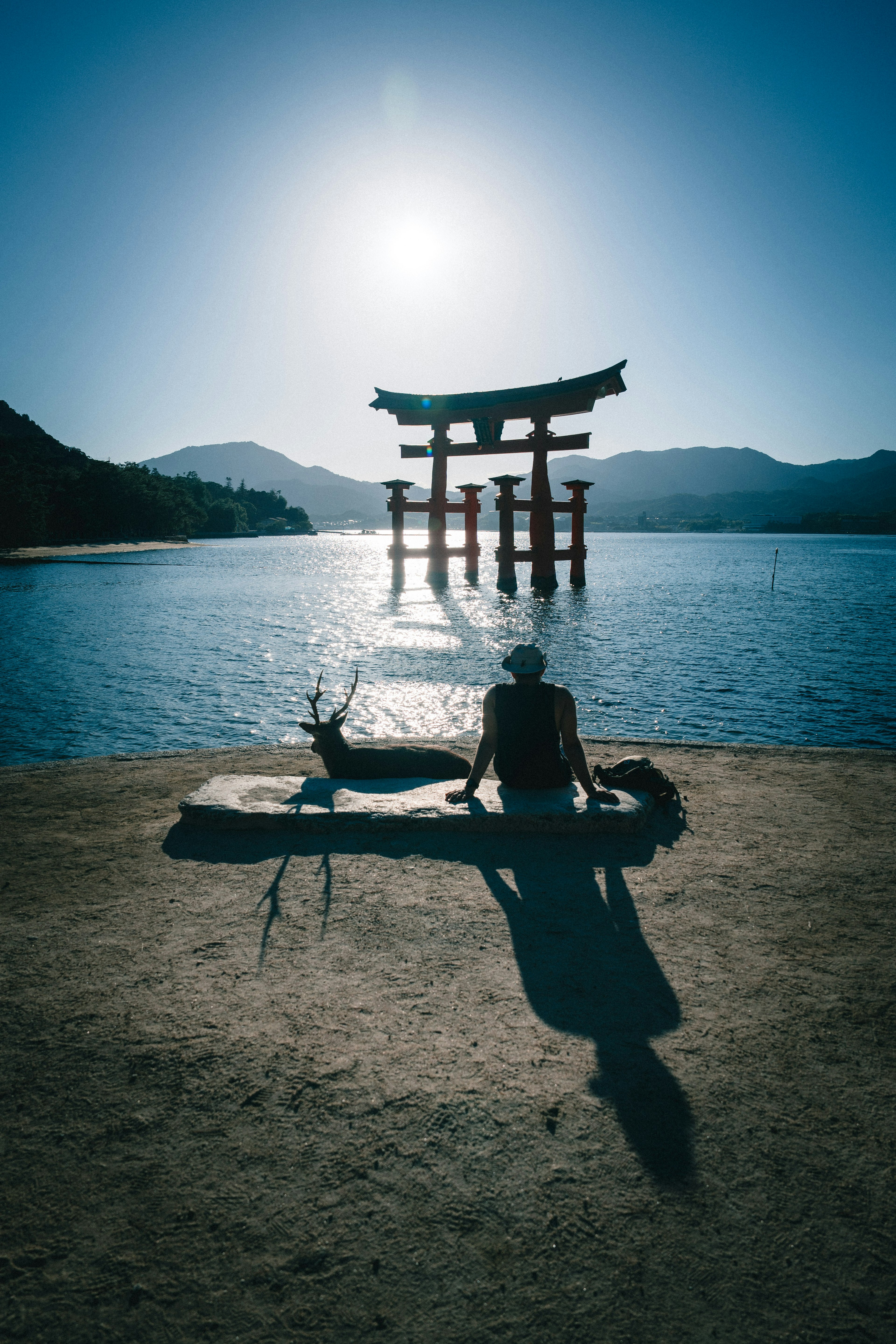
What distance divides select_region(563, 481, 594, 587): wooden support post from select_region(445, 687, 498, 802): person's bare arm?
22.9 m

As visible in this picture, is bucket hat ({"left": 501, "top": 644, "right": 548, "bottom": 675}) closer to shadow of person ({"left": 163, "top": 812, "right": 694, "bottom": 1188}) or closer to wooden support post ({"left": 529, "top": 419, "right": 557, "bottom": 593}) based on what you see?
shadow of person ({"left": 163, "top": 812, "right": 694, "bottom": 1188})

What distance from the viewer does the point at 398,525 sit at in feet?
107

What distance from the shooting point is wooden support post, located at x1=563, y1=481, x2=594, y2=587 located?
27.8 m

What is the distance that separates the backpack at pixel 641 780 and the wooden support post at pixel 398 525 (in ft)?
79.2

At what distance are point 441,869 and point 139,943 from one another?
1804mm

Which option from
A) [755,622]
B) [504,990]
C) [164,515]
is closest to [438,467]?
[755,622]

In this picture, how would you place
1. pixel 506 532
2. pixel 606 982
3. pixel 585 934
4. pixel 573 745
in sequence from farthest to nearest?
pixel 506 532 → pixel 573 745 → pixel 585 934 → pixel 606 982

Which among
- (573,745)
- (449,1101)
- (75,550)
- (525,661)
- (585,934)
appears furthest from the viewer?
(75,550)

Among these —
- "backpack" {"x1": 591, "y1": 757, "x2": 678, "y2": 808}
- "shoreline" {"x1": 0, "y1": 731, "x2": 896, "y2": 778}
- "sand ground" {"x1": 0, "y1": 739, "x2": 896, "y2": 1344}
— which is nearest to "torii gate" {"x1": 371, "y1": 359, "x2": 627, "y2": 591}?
"shoreline" {"x1": 0, "y1": 731, "x2": 896, "y2": 778}

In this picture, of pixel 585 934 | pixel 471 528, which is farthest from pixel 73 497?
pixel 585 934

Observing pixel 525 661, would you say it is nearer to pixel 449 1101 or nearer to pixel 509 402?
pixel 449 1101

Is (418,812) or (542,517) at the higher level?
(542,517)

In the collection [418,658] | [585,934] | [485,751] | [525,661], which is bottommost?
[418,658]

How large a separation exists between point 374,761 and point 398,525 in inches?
1095
